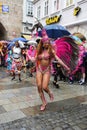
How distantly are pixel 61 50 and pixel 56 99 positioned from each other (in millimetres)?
1419

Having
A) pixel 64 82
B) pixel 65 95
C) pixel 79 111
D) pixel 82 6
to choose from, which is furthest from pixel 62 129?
pixel 82 6

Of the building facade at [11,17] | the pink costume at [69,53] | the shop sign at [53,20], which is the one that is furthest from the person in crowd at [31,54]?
the building facade at [11,17]

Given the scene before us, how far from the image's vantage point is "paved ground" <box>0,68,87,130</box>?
173 inches

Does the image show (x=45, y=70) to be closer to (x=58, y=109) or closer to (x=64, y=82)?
(x=58, y=109)

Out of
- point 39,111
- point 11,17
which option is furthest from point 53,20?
point 11,17

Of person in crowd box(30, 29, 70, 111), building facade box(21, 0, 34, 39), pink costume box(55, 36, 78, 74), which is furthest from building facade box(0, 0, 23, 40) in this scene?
person in crowd box(30, 29, 70, 111)

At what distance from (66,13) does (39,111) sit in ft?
35.0

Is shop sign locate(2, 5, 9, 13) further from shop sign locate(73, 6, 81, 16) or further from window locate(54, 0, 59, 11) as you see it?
shop sign locate(73, 6, 81, 16)

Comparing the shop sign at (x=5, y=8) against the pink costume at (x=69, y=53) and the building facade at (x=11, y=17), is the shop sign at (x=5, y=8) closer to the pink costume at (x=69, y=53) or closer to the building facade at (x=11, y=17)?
the building facade at (x=11, y=17)

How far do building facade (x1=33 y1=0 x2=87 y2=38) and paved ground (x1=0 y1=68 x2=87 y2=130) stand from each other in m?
6.38

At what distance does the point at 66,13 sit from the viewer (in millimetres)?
14695

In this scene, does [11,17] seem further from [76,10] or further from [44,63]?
[44,63]

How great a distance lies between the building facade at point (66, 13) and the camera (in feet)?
41.8

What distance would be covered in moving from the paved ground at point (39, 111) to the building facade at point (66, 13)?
6.38 m
